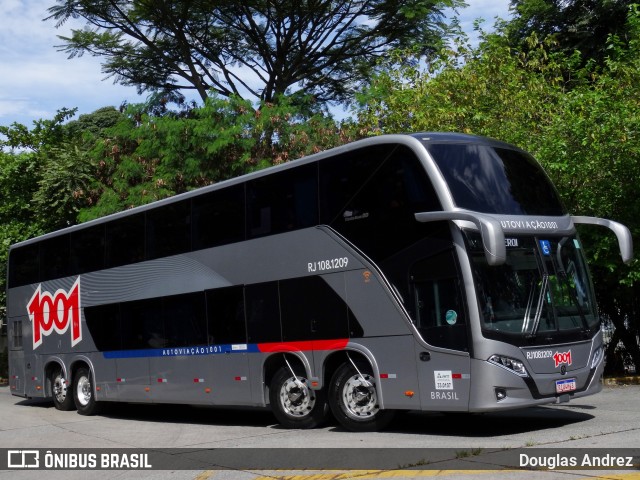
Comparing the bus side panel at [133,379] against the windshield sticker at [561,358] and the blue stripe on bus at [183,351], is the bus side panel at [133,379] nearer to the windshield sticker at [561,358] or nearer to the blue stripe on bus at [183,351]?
the blue stripe on bus at [183,351]

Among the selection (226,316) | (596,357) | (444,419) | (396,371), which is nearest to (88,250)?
(226,316)

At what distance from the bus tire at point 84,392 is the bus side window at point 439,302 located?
953 centimetres

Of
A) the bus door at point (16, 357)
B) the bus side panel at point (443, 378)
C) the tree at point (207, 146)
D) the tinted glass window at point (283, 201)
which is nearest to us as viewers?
the bus side panel at point (443, 378)

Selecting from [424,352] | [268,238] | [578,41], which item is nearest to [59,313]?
[268,238]

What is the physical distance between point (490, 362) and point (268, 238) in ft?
14.8

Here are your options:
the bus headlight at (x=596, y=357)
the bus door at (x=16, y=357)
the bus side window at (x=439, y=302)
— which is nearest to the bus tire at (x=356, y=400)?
the bus side window at (x=439, y=302)

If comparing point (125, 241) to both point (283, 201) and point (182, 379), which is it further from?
point (283, 201)

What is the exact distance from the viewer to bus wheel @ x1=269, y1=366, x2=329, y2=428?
44.8 feet

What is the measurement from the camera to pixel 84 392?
765 inches

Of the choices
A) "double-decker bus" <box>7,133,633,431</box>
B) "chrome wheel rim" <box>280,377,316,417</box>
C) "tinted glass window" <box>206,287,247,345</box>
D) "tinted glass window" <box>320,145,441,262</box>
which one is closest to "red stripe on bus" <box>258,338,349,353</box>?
"double-decker bus" <box>7,133,633,431</box>

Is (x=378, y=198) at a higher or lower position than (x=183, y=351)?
higher

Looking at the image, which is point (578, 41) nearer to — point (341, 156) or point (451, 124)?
point (451, 124)

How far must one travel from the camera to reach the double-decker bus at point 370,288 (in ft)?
37.7

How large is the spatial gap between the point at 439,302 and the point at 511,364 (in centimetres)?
119
